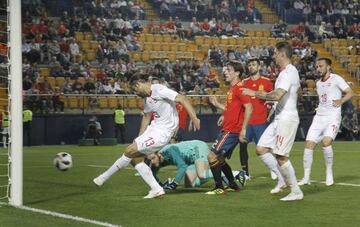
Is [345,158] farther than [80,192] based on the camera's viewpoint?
Yes

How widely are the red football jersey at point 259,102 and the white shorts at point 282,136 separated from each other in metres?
3.74

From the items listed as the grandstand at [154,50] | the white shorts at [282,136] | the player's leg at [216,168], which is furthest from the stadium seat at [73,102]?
the white shorts at [282,136]

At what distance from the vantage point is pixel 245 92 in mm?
11578

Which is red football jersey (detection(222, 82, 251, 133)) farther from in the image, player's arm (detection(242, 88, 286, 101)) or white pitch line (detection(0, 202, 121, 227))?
white pitch line (detection(0, 202, 121, 227))

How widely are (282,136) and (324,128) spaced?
10.9ft

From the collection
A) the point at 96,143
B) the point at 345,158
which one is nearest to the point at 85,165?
the point at 345,158

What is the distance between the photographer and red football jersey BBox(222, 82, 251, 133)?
13.8 m

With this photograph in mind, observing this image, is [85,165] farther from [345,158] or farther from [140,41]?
[140,41]

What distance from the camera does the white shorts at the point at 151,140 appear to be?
12.5 metres

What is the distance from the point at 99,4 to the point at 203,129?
30.2 feet

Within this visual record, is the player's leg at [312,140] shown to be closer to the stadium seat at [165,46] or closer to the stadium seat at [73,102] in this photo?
the stadium seat at [73,102]

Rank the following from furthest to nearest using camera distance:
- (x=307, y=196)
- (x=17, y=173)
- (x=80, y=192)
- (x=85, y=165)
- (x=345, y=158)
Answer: (x=345, y=158) < (x=85, y=165) < (x=80, y=192) < (x=307, y=196) < (x=17, y=173)

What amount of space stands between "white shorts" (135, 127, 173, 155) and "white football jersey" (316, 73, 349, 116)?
3916mm

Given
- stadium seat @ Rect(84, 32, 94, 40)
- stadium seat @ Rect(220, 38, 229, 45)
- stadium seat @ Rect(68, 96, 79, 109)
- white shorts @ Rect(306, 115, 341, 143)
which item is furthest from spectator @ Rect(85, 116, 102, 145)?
white shorts @ Rect(306, 115, 341, 143)
